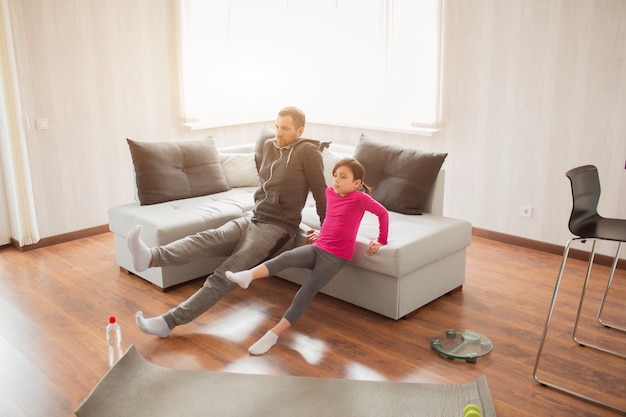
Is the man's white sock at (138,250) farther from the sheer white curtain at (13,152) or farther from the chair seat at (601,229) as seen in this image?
the chair seat at (601,229)

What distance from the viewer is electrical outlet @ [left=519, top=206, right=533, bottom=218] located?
15.1ft

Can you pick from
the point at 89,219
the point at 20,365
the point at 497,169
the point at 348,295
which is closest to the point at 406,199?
the point at 348,295

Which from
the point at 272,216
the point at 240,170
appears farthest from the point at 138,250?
the point at 240,170

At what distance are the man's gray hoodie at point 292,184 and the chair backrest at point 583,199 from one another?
138 cm

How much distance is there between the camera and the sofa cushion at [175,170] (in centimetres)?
421

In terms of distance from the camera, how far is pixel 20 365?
298 centimetres

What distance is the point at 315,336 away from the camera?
3.25 metres

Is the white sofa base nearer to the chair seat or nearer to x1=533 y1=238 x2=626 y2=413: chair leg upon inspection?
x1=533 y1=238 x2=626 y2=413: chair leg

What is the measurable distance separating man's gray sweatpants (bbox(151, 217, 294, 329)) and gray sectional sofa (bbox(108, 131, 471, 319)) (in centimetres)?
30

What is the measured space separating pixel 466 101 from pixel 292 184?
6.42 feet

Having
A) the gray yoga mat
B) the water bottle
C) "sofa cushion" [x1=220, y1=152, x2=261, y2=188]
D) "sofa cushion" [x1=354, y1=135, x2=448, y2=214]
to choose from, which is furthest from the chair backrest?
"sofa cushion" [x1=220, y1=152, x2=261, y2=188]

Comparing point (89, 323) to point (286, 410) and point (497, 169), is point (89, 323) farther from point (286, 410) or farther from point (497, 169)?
point (497, 169)

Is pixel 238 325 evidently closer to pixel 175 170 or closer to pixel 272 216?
pixel 272 216

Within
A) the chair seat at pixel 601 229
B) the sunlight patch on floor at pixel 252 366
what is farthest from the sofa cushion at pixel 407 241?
the chair seat at pixel 601 229
